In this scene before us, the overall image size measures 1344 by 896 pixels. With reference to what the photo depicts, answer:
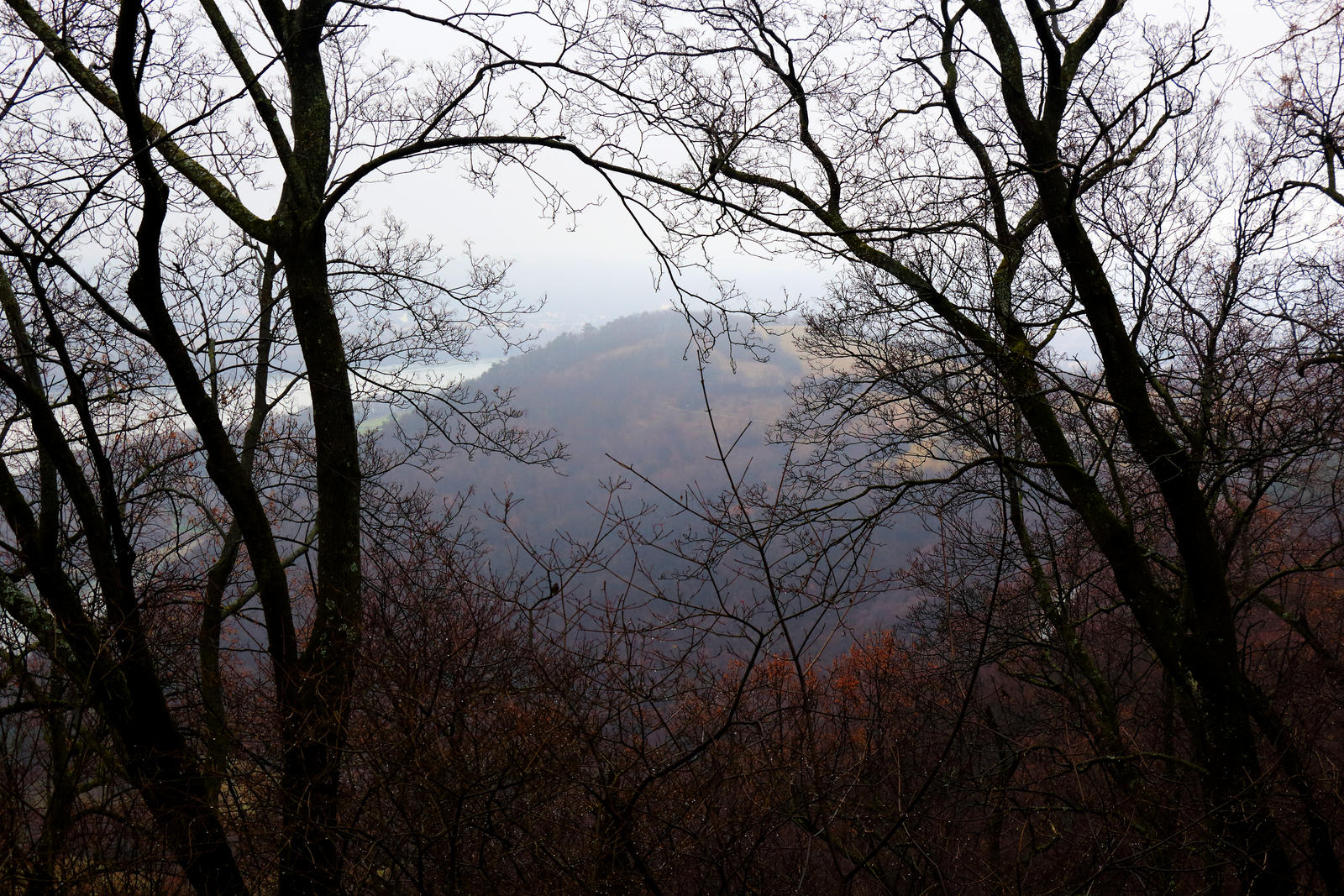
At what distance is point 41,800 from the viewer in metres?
3.28

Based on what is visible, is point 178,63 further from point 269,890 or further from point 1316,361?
point 1316,361

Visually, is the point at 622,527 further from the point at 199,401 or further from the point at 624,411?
the point at 624,411

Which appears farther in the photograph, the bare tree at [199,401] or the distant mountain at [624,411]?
the distant mountain at [624,411]

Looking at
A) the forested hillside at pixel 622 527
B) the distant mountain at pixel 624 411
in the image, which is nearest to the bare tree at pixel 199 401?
the forested hillside at pixel 622 527

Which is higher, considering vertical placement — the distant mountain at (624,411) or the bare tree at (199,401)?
the distant mountain at (624,411)

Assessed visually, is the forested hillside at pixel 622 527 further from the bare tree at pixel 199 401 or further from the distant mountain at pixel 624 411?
the distant mountain at pixel 624 411

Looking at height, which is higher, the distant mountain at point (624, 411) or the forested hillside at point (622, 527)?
the distant mountain at point (624, 411)

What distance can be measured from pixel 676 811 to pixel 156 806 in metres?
2.62

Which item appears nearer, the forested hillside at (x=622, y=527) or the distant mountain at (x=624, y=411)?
the forested hillside at (x=622, y=527)

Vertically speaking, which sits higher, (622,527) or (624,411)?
(624,411)

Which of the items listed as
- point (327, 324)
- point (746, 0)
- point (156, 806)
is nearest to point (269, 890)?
point (156, 806)

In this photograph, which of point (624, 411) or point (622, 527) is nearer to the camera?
point (622, 527)

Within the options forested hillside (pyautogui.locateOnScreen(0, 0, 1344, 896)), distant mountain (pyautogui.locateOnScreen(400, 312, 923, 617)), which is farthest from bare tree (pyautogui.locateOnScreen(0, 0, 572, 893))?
distant mountain (pyautogui.locateOnScreen(400, 312, 923, 617))

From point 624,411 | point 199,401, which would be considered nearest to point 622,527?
point 199,401
